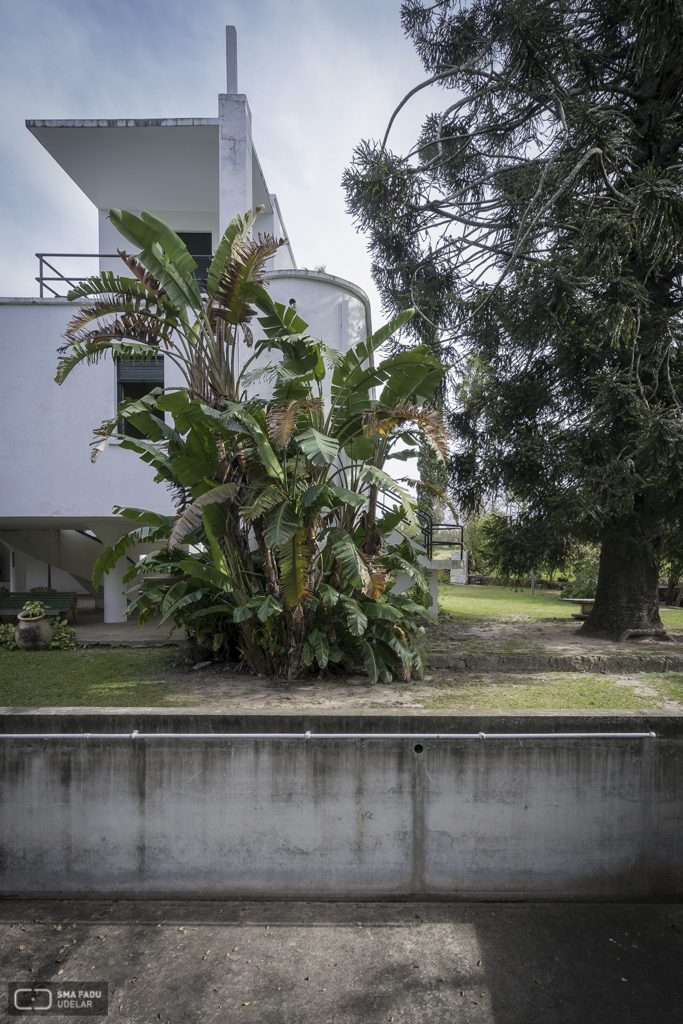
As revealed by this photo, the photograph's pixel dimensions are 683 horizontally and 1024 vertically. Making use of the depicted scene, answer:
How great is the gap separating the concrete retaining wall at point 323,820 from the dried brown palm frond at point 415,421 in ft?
11.0

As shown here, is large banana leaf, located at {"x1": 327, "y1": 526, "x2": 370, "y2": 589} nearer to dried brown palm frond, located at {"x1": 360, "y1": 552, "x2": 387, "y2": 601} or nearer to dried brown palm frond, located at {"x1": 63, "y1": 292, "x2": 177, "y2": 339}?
dried brown palm frond, located at {"x1": 360, "y1": 552, "x2": 387, "y2": 601}

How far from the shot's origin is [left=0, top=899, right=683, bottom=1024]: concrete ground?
142 inches

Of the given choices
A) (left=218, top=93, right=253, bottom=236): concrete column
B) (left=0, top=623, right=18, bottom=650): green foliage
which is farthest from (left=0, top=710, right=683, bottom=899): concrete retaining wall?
(left=218, top=93, right=253, bottom=236): concrete column

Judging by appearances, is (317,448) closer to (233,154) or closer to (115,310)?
(115,310)

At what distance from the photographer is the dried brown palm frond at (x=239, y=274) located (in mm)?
6730

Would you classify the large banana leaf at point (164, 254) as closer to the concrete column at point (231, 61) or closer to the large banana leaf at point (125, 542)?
the large banana leaf at point (125, 542)

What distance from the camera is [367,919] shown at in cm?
450

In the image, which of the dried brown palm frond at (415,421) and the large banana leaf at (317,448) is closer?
the large banana leaf at (317,448)

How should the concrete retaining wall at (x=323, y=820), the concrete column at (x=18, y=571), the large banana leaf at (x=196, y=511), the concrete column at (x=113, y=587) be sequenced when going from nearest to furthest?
the concrete retaining wall at (x=323, y=820) < the large banana leaf at (x=196, y=511) < the concrete column at (x=113, y=587) < the concrete column at (x=18, y=571)

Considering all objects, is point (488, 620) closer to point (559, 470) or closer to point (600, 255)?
point (559, 470)

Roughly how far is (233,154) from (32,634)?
30.4 ft

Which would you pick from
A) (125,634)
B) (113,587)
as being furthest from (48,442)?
(125,634)

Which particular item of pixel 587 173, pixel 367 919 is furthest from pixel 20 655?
pixel 587 173

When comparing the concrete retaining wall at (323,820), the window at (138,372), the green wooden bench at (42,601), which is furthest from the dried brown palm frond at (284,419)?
the green wooden bench at (42,601)
